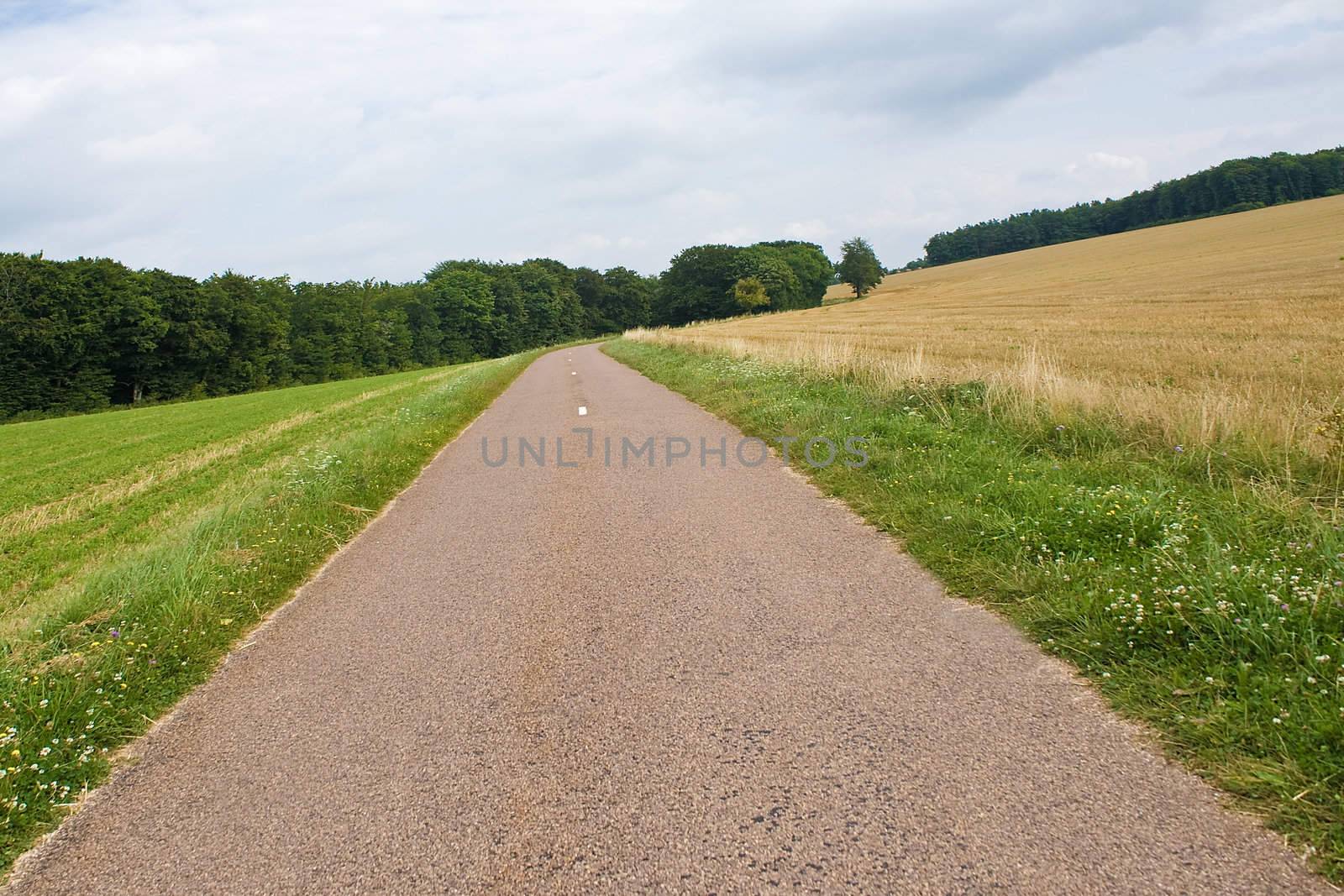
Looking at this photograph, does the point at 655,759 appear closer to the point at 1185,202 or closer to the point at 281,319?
the point at 281,319

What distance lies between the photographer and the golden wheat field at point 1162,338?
7473 millimetres

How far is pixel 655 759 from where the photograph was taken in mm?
2803

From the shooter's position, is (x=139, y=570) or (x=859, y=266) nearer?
(x=139, y=570)

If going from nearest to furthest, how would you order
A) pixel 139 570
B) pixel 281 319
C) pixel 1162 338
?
pixel 139 570 < pixel 1162 338 < pixel 281 319

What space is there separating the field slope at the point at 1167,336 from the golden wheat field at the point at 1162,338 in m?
0.05

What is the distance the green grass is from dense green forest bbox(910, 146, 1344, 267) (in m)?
102

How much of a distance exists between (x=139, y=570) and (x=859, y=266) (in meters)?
99.4

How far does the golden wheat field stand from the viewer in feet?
24.5

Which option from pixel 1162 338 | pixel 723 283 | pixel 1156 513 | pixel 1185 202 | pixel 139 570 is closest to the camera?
pixel 1156 513

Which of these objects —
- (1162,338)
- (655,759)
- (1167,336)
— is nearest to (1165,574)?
(655,759)

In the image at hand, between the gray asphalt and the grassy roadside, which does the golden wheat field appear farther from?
the gray asphalt

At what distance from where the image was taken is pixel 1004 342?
860 inches

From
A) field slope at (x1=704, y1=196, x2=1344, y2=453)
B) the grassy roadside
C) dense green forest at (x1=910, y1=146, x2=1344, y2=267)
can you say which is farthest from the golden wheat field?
dense green forest at (x1=910, y1=146, x2=1344, y2=267)

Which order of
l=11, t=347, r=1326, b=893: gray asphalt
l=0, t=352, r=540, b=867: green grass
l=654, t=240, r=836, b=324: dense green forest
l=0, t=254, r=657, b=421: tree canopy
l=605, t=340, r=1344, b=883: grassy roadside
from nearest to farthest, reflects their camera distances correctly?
1. l=11, t=347, r=1326, b=893: gray asphalt
2. l=605, t=340, r=1344, b=883: grassy roadside
3. l=0, t=352, r=540, b=867: green grass
4. l=0, t=254, r=657, b=421: tree canopy
5. l=654, t=240, r=836, b=324: dense green forest
